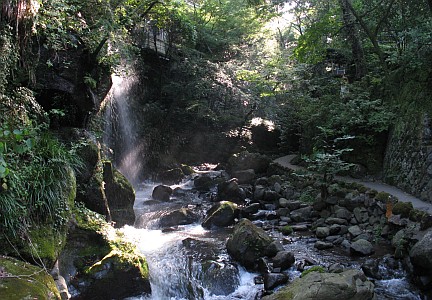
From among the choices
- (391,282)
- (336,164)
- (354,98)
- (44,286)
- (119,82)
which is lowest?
(391,282)

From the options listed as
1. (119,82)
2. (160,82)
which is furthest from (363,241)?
(160,82)

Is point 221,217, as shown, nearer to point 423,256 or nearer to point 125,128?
point 423,256

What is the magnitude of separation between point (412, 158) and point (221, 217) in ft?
16.7

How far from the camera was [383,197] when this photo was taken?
27.0 feet

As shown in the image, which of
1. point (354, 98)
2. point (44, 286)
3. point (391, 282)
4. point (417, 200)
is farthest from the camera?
point (354, 98)

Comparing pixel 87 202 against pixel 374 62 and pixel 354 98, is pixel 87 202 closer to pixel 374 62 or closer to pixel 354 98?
pixel 354 98

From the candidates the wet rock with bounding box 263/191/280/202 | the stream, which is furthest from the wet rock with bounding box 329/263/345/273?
the wet rock with bounding box 263/191/280/202

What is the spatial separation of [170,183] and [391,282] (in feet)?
33.8

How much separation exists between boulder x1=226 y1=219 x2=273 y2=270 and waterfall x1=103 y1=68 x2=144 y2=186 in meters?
6.89

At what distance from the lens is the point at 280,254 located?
665 cm

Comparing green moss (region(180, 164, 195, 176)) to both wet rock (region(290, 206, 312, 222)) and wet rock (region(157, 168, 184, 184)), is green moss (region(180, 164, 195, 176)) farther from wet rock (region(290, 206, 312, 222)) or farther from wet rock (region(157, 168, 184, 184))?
wet rock (region(290, 206, 312, 222))

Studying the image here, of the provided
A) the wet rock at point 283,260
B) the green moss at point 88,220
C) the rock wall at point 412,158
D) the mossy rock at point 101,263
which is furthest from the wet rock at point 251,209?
the green moss at point 88,220

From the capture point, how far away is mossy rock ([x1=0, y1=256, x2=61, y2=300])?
3156 mm

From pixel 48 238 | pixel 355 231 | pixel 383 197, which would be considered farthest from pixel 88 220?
pixel 383 197
